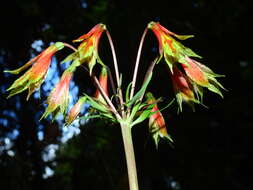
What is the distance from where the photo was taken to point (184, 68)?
1651 mm

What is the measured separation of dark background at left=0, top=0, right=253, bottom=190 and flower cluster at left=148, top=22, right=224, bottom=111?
4.33 feet

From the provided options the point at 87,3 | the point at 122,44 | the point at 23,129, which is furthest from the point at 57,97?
the point at 87,3

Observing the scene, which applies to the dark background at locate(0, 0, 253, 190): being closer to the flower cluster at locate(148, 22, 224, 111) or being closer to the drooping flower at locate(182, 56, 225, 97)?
the flower cluster at locate(148, 22, 224, 111)

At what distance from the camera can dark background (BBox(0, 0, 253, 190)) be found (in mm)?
A: 3436

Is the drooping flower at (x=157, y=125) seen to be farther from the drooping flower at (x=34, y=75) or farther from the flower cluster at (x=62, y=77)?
the drooping flower at (x=34, y=75)

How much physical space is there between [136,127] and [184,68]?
2.23 m

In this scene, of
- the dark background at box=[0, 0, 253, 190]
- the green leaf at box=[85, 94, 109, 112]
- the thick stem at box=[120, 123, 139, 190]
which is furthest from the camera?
the dark background at box=[0, 0, 253, 190]

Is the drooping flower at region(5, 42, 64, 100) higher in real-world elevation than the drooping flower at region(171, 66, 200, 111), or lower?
higher

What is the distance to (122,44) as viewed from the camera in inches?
166

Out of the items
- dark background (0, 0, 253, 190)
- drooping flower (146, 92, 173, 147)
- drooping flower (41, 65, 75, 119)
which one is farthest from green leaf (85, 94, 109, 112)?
dark background (0, 0, 253, 190)

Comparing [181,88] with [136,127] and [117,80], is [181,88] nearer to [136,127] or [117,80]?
[117,80]

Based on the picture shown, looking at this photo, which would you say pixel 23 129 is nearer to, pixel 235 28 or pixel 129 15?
pixel 129 15

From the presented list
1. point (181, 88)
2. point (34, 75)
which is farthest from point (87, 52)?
point (181, 88)

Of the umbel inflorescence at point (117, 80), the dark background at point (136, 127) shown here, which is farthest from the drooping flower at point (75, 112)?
the dark background at point (136, 127)
